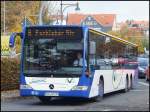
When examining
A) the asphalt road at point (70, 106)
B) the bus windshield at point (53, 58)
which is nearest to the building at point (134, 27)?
the asphalt road at point (70, 106)

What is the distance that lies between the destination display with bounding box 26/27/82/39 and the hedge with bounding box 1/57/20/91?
15.8ft

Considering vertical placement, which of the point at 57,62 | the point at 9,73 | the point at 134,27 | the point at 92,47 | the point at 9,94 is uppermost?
the point at 92,47

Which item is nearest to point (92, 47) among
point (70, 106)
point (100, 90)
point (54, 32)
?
point (54, 32)

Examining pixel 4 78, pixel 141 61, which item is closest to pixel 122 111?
pixel 4 78

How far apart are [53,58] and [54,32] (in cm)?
93

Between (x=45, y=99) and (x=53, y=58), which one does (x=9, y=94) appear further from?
(x=53, y=58)

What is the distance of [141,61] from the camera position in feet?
163

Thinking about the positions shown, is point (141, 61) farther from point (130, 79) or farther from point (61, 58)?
point (61, 58)

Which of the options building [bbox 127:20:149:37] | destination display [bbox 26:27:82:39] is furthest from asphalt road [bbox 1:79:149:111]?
building [bbox 127:20:149:37]

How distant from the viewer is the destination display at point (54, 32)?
19.1 meters

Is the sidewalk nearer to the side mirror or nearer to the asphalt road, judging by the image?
the asphalt road

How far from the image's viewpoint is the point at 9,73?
79.6 feet

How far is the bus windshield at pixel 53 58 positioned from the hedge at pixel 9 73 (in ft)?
16.0

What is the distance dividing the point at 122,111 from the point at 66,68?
3.25 metres
